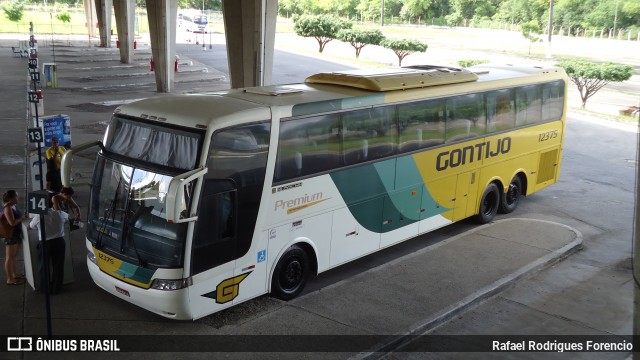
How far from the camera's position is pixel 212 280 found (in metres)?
8.52

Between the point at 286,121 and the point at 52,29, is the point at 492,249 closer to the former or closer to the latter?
the point at 286,121

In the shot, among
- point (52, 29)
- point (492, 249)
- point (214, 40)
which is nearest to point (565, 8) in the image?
point (214, 40)

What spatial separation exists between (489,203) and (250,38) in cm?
1098

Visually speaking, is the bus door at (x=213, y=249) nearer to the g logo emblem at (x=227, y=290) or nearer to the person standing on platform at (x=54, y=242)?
the g logo emblem at (x=227, y=290)

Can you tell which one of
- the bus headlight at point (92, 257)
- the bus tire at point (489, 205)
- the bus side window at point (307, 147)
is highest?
the bus side window at point (307, 147)

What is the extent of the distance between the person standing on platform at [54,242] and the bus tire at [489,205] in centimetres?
875

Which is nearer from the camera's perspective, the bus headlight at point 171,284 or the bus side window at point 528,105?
the bus headlight at point 171,284

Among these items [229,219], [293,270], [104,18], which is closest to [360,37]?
[104,18]

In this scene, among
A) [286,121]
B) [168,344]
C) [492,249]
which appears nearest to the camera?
[168,344]

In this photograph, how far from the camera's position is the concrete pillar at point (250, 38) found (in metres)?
21.4

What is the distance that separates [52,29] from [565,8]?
5548cm

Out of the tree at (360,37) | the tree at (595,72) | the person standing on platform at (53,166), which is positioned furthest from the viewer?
the tree at (360,37)

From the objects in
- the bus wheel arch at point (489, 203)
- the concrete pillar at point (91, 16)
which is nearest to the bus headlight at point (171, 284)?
the bus wheel arch at point (489, 203)

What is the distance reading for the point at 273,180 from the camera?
918cm
